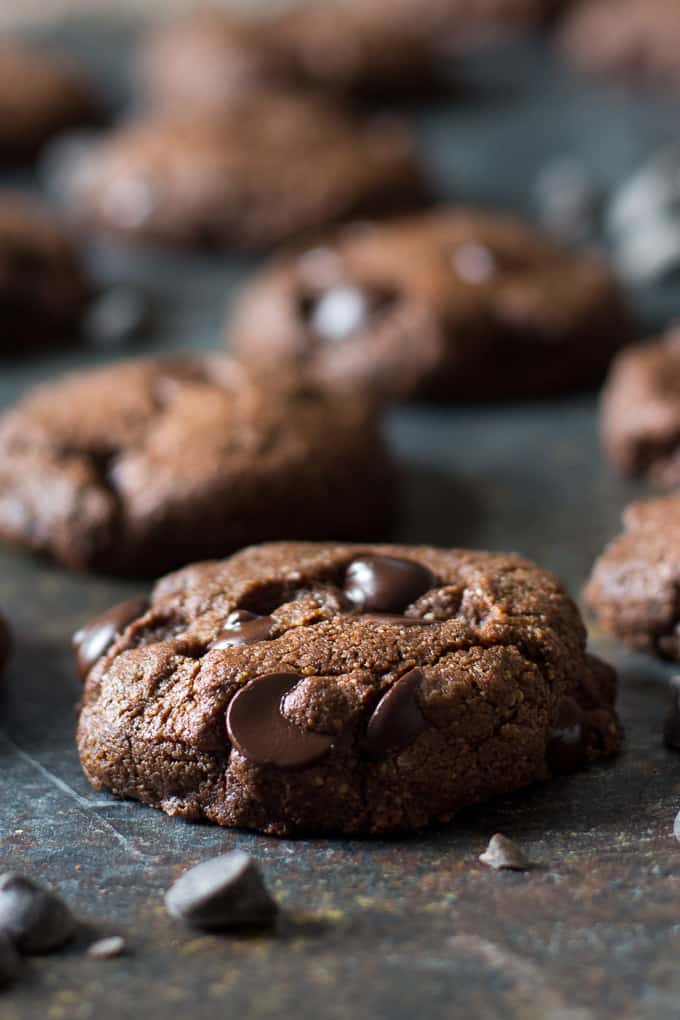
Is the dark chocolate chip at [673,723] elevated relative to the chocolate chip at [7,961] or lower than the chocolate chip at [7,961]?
elevated

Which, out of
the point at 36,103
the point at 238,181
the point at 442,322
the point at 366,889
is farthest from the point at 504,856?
the point at 36,103

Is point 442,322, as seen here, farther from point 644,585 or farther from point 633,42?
point 633,42

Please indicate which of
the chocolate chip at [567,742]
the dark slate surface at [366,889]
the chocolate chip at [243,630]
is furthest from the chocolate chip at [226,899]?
the chocolate chip at [567,742]

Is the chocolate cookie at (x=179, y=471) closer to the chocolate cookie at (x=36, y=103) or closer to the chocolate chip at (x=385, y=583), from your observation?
the chocolate chip at (x=385, y=583)

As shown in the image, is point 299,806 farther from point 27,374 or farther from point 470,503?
point 27,374

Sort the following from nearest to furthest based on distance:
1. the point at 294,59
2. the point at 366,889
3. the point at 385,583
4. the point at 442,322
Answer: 1. the point at 366,889
2. the point at 385,583
3. the point at 442,322
4. the point at 294,59
